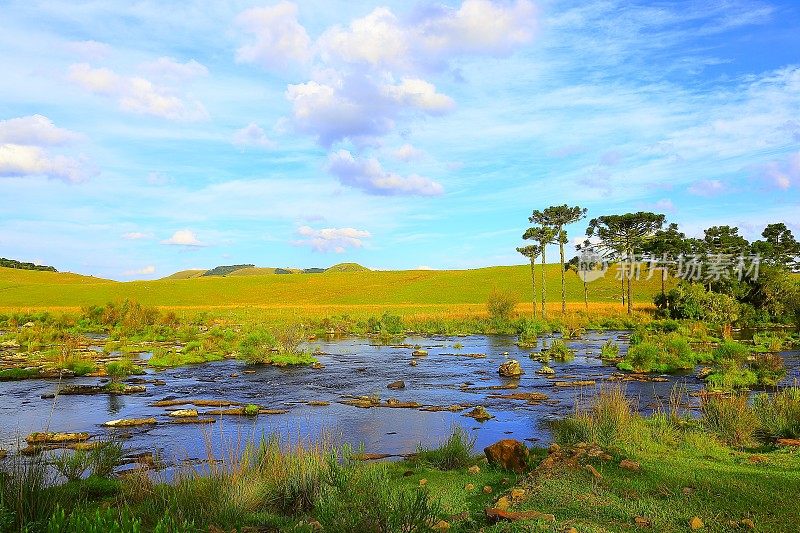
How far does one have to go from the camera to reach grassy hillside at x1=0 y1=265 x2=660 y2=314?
318ft

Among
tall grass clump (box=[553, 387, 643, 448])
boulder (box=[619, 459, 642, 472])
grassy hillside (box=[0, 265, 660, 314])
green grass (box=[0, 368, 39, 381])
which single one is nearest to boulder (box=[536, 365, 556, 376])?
tall grass clump (box=[553, 387, 643, 448])

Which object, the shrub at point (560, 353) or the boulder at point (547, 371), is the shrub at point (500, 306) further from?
the boulder at point (547, 371)

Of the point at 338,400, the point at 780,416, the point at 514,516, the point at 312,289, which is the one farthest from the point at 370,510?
the point at 312,289

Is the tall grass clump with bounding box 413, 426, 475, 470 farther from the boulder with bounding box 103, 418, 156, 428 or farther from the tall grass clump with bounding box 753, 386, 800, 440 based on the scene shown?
the boulder with bounding box 103, 418, 156, 428

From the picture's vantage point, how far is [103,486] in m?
9.17

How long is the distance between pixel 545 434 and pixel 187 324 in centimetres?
4068

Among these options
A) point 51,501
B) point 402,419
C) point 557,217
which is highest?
point 557,217

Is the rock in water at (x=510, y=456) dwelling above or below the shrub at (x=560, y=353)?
above

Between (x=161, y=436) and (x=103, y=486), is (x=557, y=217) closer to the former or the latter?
(x=161, y=436)

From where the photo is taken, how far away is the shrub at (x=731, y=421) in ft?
36.2

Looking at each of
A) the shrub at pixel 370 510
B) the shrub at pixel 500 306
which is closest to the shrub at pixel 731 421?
the shrub at pixel 370 510

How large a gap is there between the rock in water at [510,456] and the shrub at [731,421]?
409 cm

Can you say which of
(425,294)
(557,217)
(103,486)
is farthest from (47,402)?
(425,294)

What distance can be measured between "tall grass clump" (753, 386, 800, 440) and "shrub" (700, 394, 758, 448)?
1.00ft
